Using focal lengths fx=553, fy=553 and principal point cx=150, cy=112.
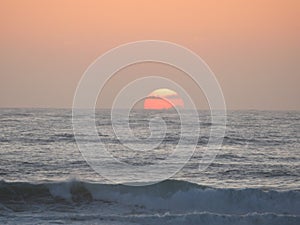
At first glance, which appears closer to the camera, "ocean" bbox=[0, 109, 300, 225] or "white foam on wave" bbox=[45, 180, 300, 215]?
"ocean" bbox=[0, 109, 300, 225]

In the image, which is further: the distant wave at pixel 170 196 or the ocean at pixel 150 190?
the distant wave at pixel 170 196

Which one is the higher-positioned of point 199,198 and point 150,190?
point 150,190

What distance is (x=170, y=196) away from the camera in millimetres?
19906

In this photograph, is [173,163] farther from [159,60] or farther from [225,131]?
[225,131]

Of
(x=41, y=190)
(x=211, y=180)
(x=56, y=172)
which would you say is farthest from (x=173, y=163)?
(x=41, y=190)

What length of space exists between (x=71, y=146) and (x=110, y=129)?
12.4 meters

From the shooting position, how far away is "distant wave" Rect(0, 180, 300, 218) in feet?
62.3

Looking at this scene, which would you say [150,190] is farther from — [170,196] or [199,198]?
[199,198]

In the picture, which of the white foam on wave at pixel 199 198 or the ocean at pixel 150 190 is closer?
the ocean at pixel 150 190

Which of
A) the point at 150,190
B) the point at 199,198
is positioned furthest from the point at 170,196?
the point at 199,198

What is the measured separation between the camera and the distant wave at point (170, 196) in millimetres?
19000

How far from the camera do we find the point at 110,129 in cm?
4369

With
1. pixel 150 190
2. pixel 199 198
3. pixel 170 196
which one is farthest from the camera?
pixel 150 190

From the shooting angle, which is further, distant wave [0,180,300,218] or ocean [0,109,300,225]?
distant wave [0,180,300,218]
